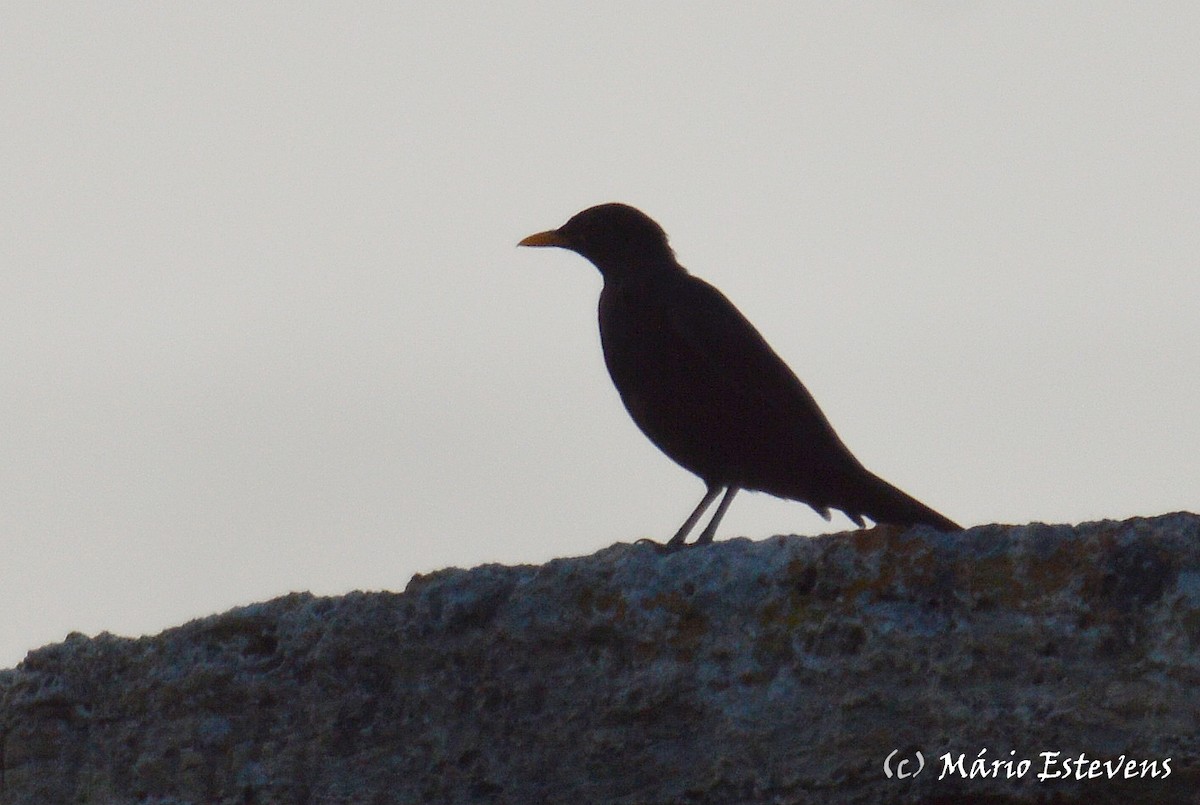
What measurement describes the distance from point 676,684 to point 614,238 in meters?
4.20

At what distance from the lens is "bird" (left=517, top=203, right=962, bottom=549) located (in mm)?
5750

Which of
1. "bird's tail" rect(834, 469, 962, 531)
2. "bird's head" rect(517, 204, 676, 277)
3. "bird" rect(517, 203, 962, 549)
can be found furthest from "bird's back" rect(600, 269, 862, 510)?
"bird's head" rect(517, 204, 676, 277)

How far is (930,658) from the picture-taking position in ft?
9.17

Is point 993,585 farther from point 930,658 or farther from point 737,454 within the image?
point 737,454

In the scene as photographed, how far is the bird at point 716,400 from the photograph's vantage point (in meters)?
5.75

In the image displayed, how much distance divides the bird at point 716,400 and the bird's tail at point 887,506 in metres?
0.07

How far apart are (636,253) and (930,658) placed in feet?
14.0

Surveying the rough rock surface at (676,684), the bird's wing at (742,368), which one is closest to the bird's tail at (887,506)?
the bird's wing at (742,368)

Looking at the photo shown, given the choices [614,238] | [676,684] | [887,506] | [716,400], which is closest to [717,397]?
[716,400]

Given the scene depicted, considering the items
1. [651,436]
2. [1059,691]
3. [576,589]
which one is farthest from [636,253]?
[1059,691]

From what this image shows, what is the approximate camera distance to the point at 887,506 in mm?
5133

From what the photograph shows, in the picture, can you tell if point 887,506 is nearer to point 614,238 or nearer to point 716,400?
point 716,400

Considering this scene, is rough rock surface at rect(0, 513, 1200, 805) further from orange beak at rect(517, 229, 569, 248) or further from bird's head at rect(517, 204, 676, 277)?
orange beak at rect(517, 229, 569, 248)

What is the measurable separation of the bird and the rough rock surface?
8.11 feet
